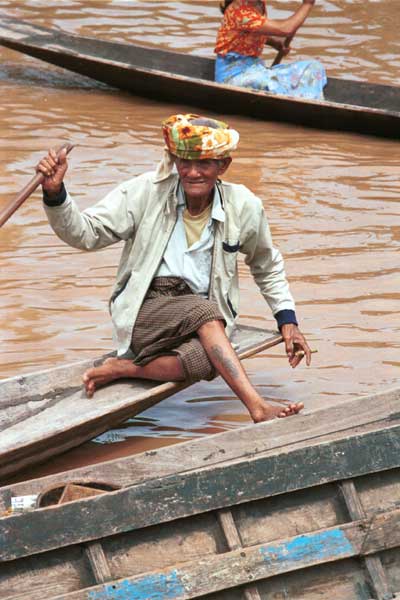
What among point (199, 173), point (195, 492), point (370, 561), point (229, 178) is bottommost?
point (229, 178)

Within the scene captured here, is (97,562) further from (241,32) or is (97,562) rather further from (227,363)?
(241,32)

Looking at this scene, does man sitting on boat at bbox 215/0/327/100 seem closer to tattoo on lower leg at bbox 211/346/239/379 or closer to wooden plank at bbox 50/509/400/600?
tattoo on lower leg at bbox 211/346/239/379

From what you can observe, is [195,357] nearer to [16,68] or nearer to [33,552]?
[33,552]

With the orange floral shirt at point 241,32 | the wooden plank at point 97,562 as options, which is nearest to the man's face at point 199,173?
the wooden plank at point 97,562

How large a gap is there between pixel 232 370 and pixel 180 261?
18.3 inches

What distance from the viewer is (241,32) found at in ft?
28.8

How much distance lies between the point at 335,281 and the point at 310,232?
0.77m

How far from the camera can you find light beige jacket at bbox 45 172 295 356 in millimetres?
4617

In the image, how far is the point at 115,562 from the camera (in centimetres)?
338

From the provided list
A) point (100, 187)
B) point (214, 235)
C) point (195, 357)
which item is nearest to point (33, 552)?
point (195, 357)

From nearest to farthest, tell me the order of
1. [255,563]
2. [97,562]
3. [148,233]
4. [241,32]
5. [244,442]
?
[97,562], [255,563], [244,442], [148,233], [241,32]

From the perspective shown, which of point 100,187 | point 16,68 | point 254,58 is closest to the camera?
point 100,187

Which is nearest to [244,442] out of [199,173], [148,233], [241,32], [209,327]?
[209,327]

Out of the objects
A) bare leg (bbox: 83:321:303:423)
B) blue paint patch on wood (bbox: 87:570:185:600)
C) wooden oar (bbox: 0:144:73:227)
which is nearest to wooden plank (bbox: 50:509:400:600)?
blue paint patch on wood (bbox: 87:570:185:600)
